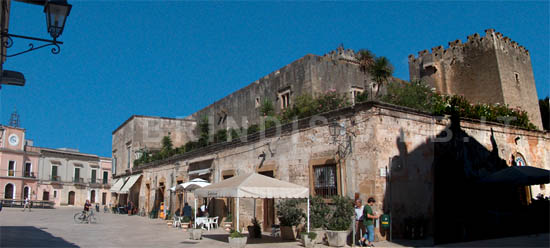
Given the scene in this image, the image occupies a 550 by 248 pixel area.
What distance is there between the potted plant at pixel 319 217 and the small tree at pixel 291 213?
430 millimetres

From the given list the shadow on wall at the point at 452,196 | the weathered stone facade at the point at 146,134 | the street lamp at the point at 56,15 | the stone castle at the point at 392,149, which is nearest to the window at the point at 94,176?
the weathered stone facade at the point at 146,134

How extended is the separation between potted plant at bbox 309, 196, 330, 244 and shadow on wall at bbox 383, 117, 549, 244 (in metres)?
1.57

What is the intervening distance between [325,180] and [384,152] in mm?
2045

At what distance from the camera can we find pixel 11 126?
4522 centimetres

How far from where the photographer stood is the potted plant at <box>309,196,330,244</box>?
10.7 meters

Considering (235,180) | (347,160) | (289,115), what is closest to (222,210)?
(289,115)

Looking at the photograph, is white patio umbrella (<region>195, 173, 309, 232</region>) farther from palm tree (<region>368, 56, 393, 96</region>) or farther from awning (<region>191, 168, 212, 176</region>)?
awning (<region>191, 168, 212, 176</region>)

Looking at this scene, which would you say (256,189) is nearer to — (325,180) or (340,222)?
(340,222)

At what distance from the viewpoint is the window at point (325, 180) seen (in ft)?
38.5

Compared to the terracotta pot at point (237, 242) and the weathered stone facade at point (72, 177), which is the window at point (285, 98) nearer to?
the terracotta pot at point (237, 242)

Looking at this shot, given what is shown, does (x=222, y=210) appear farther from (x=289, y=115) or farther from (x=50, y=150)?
(x=50, y=150)

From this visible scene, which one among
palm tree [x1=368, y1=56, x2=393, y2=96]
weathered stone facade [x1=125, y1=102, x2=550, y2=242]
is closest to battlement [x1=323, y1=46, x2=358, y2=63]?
palm tree [x1=368, y1=56, x2=393, y2=96]

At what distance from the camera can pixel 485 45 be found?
74.5ft

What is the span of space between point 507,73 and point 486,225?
13.6 meters
